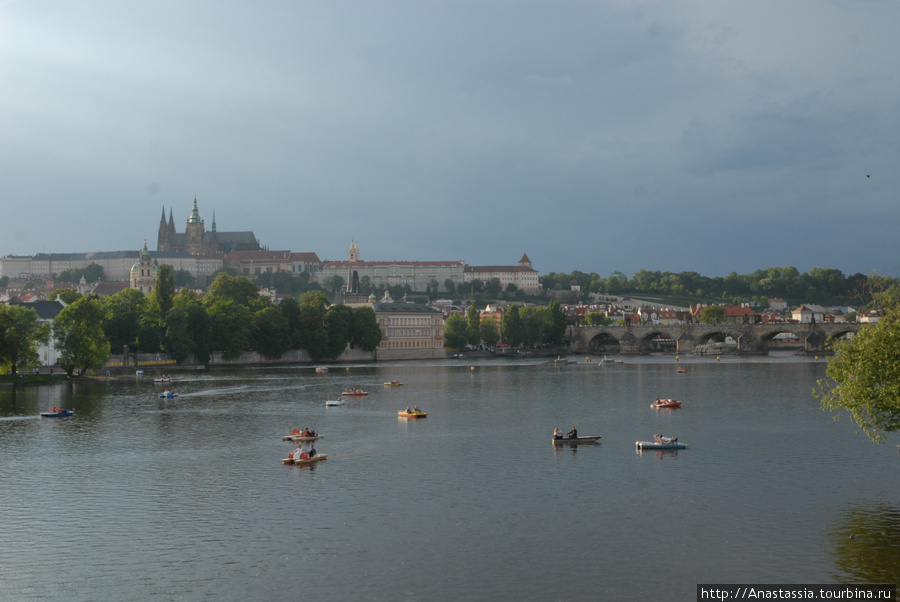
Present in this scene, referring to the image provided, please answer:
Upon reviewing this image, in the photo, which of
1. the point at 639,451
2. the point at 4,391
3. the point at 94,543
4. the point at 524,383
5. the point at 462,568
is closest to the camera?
the point at 462,568

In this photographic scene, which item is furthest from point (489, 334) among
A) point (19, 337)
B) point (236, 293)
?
point (19, 337)

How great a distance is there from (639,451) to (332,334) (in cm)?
7650

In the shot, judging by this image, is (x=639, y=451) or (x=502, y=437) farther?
(x=502, y=437)

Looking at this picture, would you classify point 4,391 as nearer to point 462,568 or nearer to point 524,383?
point 524,383

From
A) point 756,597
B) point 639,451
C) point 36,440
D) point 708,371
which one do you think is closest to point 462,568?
point 756,597

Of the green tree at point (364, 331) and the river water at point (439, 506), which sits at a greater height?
the green tree at point (364, 331)

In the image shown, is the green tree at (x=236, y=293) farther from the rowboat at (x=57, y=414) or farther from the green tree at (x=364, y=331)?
the rowboat at (x=57, y=414)

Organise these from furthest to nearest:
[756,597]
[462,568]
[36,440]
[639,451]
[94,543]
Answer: [36,440] → [639,451] → [94,543] → [462,568] → [756,597]

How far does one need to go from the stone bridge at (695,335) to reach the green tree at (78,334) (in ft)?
269

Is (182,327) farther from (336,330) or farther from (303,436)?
(303,436)

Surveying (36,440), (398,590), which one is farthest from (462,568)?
(36,440)

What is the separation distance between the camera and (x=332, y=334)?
110 metres

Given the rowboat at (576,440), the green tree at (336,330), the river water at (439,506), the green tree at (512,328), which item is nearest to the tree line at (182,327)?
the green tree at (336,330)

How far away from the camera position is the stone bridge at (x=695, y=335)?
401ft
